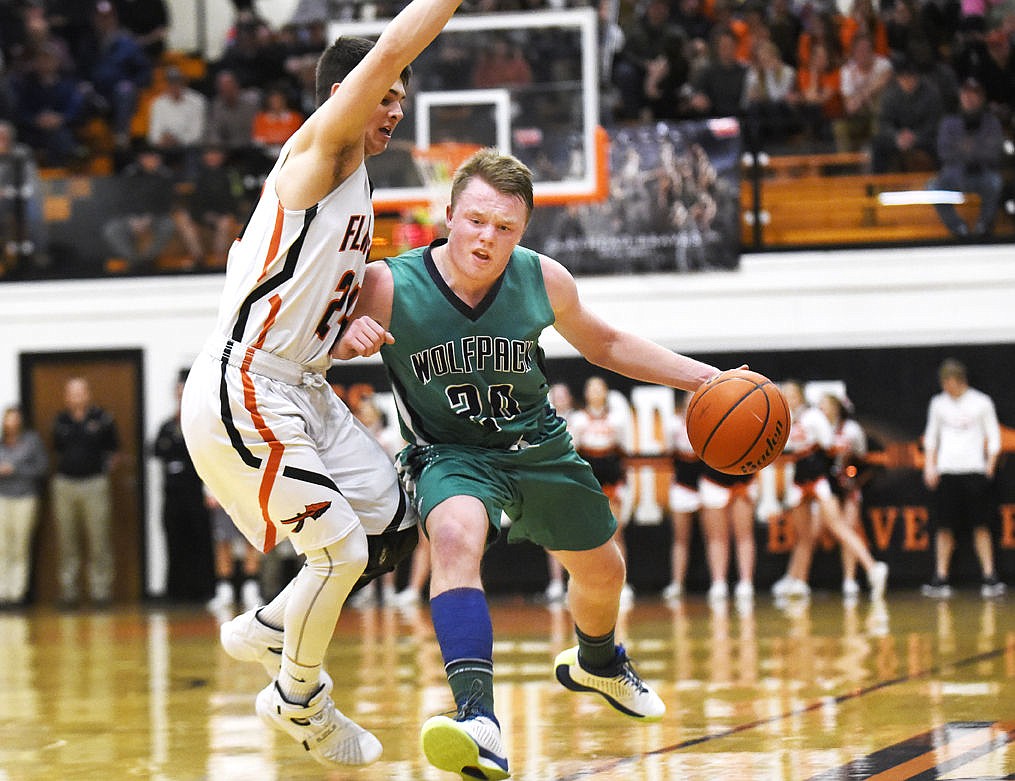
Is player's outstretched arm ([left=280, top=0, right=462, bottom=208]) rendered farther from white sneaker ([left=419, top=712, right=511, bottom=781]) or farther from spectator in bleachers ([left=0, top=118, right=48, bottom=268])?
spectator in bleachers ([left=0, top=118, right=48, bottom=268])

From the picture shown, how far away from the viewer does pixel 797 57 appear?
15.5 meters

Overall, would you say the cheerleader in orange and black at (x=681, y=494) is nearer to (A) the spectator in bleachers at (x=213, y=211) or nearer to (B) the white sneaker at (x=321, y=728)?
(A) the spectator in bleachers at (x=213, y=211)

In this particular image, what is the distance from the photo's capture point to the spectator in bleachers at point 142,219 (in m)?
14.7

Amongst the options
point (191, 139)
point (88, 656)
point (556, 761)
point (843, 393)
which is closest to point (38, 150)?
point (191, 139)

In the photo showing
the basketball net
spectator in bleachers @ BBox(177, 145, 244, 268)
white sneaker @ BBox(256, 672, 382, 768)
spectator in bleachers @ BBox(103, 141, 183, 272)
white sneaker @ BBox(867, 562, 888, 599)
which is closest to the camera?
white sneaker @ BBox(256, 672, 382, 768)

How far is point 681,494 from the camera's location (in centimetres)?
1340

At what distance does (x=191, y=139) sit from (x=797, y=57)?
252 inches

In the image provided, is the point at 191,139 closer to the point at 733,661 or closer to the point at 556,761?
the point at 733,661

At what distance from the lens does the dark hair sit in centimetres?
462

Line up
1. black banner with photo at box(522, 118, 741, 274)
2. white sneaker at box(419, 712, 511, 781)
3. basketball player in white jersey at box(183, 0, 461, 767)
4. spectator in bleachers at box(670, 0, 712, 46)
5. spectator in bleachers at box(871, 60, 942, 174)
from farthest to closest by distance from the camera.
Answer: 1. spectator in bleachers at box(670, 0, 712, 46)
2. black banner with photo at box(522, 118, 741, 274)
3. spectator in bleachers at box(871, 60, 942, 174)
4. basketball player in white jersey at box(183, 0, 461, 767)
5. white sneaker at box(419, 712, 511, 781)

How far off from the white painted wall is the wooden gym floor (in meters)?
3.28

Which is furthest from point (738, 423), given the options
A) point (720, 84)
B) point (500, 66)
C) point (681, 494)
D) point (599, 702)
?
point (720, 84)

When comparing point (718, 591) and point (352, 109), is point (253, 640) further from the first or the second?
point (718, 591)

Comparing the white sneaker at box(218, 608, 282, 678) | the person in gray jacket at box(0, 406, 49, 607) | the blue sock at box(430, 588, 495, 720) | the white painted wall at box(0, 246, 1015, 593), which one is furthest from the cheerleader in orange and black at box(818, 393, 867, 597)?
the blue sock at box(430, 588, 495, 720)
